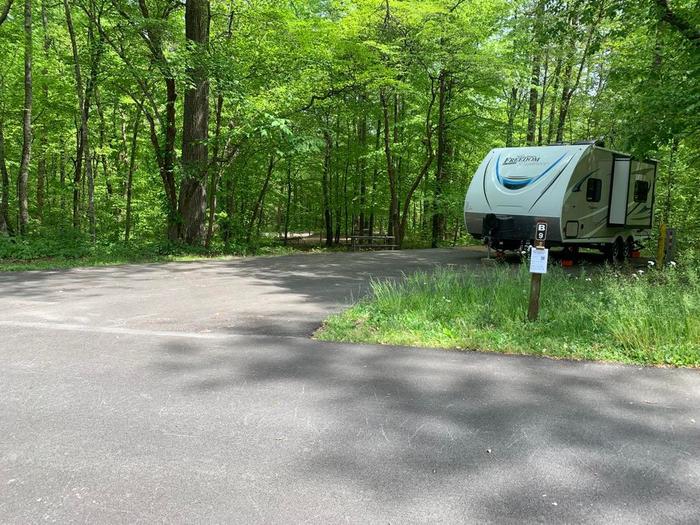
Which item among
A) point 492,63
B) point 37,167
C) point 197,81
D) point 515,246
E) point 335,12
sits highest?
point 335,12

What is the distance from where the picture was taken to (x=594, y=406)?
3.78 m

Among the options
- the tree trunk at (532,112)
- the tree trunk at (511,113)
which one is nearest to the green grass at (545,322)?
the tree trunk at (511,113)

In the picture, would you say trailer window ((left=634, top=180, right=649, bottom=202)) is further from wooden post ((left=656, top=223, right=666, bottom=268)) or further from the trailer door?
wooden post ((left=656, top=223, right=666, bottom=268))

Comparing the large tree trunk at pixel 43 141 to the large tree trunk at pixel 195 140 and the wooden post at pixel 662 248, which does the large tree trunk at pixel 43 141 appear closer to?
the large tree trunk at pixel 195 140

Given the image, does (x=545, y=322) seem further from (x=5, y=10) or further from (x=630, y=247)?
(x=5, y=10)

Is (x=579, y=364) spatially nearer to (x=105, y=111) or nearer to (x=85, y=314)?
(x=85, y=314)

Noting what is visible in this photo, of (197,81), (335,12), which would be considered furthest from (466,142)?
(197,81)

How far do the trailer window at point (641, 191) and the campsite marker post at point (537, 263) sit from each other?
959 cm

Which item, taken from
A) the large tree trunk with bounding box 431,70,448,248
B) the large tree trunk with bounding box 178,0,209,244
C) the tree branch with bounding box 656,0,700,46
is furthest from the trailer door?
the large tree trunk with bounding box 178,0,209,244

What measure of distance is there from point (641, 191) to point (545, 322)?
10.2 metres

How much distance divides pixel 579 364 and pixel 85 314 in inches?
236

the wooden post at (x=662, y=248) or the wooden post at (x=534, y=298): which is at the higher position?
the wooden post at (x=662, y=248)

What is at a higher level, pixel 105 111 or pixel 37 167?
pixel 105 111

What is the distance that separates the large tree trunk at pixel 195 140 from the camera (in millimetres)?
14469
